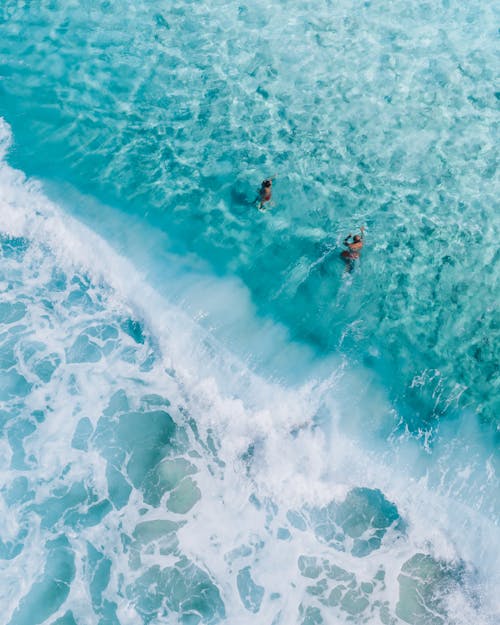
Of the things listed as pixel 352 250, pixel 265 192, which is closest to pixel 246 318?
pixel 352 250

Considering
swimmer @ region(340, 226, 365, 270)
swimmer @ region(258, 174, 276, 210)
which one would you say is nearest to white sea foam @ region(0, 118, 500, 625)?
swimmer @ region(258, 174, 276, 210)

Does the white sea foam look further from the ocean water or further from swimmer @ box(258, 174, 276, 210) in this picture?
swimmer @ box(258, 174, 276, 210)

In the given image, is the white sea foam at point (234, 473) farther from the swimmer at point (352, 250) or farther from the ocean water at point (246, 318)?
the swimmer at point (352, 250)

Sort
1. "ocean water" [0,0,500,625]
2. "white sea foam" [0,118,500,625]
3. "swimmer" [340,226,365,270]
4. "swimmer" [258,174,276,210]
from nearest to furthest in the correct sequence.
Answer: "white sea foam" [0,118,500,625] → "ocean water" [0,0,500,625] → "swimmer" [340,226,365,270] → "swimmer" [258,174,276,210]

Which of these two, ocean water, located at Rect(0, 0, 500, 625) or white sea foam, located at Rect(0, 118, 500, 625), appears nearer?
white sea foam, located at Rect(0, 118, 500, 625)

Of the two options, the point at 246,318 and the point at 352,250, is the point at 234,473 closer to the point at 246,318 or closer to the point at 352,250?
the point at 246,318
